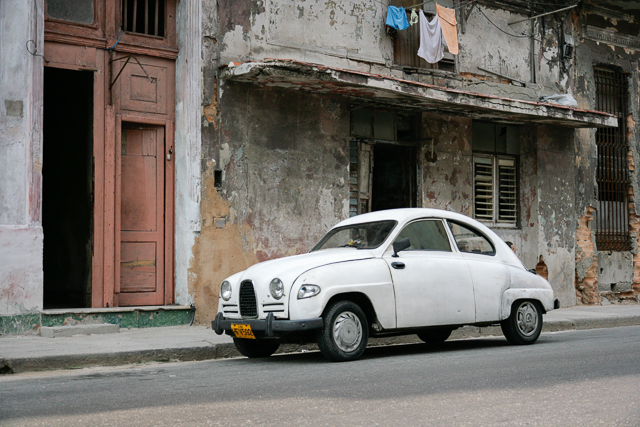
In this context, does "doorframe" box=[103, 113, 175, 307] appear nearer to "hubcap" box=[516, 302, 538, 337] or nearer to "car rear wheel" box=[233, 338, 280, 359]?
"car rear wheel" box=[233, 338, 280, 359]

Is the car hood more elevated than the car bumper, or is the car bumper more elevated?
the car hood

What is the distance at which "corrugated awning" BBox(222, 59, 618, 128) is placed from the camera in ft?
36.3

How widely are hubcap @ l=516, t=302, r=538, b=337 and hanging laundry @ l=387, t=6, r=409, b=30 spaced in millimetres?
6398

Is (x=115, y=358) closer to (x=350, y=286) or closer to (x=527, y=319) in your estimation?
(x=350, y=286)

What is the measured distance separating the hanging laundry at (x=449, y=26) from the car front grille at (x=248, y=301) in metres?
8.03

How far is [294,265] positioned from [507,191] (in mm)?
9424

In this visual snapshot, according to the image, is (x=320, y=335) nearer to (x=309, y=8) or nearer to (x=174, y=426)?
(x=174, y=426)

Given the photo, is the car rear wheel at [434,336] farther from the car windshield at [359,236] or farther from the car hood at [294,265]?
the car hood at [294,265]

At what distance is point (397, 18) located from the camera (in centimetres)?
1346

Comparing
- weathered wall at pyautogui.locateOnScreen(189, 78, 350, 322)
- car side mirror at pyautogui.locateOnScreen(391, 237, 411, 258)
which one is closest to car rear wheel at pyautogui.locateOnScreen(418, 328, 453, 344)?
car side mirror at pyautogui.locateOnScreen(391, 237, 411, 258)

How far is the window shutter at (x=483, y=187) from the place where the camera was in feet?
50.1

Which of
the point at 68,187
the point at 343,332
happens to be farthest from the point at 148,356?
the point at 68,187

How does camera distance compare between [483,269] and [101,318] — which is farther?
[101,318]

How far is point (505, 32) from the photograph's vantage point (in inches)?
615
